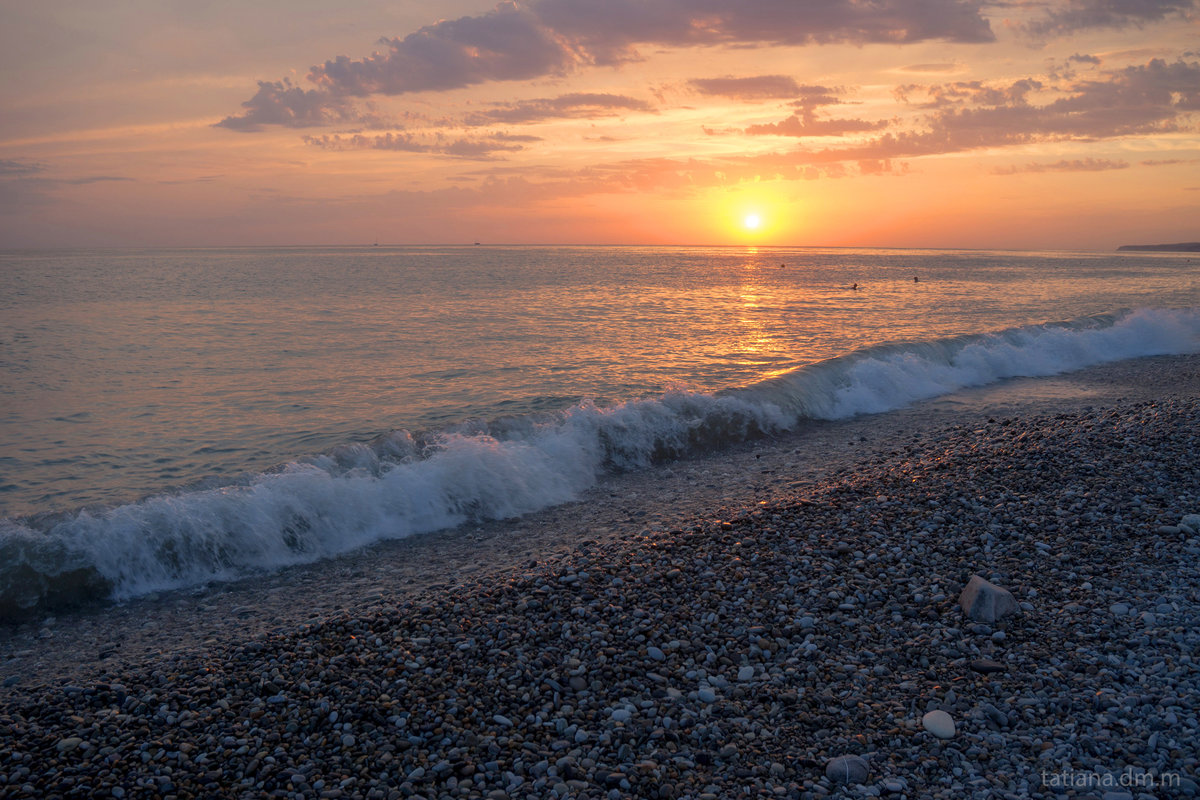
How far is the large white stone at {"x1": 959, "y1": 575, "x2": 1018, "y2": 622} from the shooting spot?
21.0ft

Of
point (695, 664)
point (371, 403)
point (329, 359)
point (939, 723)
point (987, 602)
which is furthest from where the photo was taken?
point (329, 359)

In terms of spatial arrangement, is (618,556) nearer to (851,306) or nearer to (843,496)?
(843,496)

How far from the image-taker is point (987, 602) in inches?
254

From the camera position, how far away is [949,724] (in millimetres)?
5055

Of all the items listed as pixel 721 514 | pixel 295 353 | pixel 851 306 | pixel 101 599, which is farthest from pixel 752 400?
pixel 851 306

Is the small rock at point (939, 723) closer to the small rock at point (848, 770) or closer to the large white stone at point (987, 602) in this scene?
the small rock at point (848, 770)

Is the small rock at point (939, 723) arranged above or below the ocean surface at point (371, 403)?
below

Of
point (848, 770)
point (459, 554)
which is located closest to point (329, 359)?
point (459, 554)

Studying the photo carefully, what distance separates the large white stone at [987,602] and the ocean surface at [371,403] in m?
7.29

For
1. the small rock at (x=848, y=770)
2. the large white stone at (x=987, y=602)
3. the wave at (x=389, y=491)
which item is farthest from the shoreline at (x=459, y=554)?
the small rock at (x=848, y=770)

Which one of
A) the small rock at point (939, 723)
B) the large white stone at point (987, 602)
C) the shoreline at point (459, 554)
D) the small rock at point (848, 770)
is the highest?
the large white stone at point (987, 602)

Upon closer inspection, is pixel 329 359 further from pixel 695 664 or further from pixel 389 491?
pixel 695 664

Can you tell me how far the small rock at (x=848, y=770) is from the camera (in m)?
4.63

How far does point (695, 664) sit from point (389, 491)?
7146 mm
